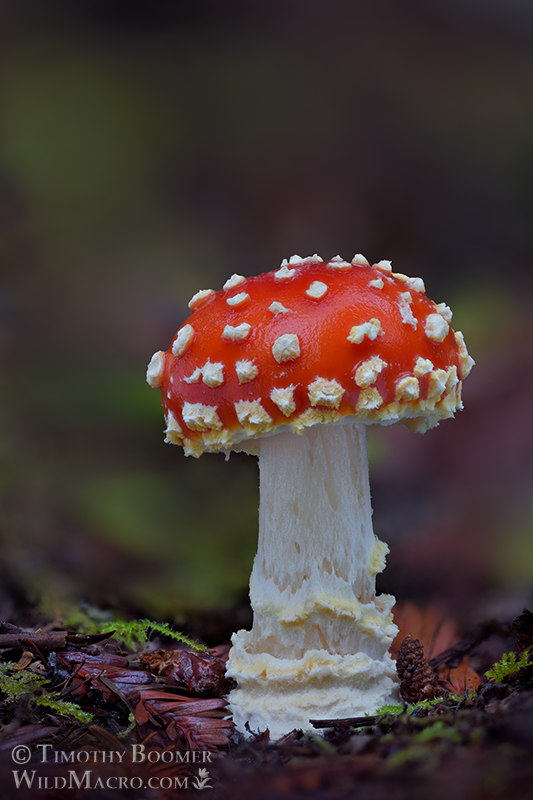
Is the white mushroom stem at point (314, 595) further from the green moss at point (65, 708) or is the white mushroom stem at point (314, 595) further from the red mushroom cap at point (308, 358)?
the green moss at point (65, 708)

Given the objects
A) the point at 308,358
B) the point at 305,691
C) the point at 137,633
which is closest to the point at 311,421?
the point at 308,358

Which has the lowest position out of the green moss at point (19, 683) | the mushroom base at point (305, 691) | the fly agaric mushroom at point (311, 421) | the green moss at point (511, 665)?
the mushroom base at point (305, 691)

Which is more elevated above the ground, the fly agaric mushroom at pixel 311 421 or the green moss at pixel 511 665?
the fly agaric mushroom at pixel 311 421

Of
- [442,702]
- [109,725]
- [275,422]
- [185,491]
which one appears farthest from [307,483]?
[185,491]

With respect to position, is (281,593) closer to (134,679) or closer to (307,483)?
(307,483)

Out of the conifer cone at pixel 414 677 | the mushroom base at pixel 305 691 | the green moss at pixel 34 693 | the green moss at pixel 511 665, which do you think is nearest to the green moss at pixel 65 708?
the green moss at pixel 34 693

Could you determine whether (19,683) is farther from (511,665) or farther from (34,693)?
(511,665)
